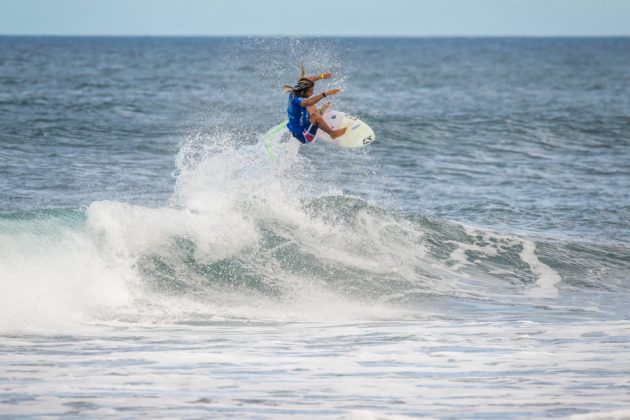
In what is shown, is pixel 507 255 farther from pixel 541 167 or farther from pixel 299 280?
pixel 541 167

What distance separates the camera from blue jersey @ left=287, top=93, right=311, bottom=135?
474 inches

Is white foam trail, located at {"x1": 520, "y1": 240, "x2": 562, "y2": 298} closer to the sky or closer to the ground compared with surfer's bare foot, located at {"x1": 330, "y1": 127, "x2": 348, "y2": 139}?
closer to the ground

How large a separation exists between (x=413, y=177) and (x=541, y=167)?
12.3ft

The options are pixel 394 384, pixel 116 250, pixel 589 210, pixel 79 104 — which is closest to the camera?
pixel 394 384

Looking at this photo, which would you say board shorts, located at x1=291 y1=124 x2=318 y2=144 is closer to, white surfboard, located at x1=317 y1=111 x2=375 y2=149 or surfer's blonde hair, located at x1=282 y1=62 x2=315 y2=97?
surfer's blonde hair, located at x1=282 y1=62 x2=315 y2=97

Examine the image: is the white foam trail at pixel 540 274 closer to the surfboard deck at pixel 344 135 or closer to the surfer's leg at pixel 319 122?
the surfboard deck at pixel 344 135

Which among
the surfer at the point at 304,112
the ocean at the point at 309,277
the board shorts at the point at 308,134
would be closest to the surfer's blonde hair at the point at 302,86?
the surfer at the point at 304,112

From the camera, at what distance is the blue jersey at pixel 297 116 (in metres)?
12.0

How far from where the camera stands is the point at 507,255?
1418 cm

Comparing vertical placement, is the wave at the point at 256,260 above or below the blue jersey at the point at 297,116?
below

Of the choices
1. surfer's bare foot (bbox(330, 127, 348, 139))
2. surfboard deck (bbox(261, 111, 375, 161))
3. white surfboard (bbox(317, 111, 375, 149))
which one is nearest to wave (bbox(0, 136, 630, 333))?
surfboard deck (bbox(261, 111, 375, 161))

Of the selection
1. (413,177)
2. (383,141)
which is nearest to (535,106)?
(383,141)

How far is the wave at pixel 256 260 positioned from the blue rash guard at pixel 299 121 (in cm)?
135

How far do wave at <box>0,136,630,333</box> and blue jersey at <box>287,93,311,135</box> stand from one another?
1428mm
